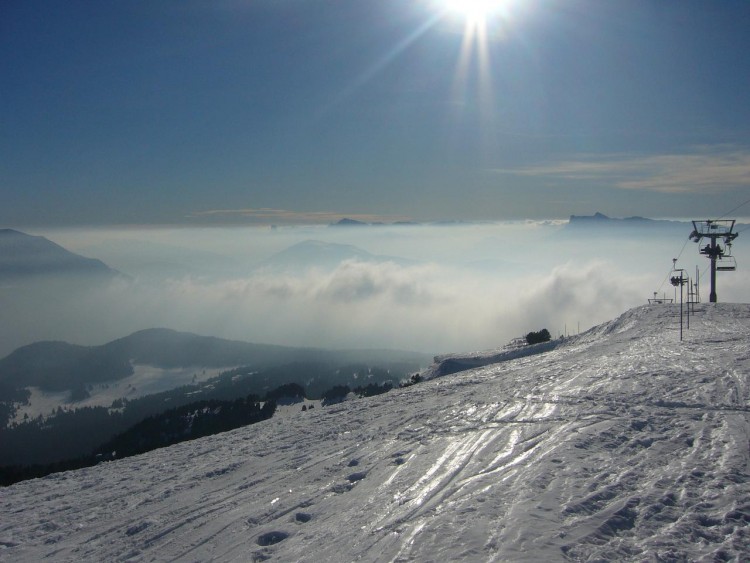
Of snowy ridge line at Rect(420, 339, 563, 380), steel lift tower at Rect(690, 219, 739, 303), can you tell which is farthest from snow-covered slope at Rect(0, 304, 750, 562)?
steel lift tower at Rect(690, 219, 739, 303)

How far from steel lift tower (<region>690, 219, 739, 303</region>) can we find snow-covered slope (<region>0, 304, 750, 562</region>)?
83.5 feet

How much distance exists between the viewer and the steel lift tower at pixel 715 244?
1535 inches

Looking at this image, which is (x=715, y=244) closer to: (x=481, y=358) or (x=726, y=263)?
(x=726, y=263)

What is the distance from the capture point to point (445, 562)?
20.9 feet

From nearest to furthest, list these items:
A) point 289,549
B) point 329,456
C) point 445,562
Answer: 1. point 445,562
2. point 289,549
3. point 329,456

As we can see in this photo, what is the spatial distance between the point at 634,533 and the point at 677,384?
975 centimetres

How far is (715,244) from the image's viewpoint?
39.4 metres

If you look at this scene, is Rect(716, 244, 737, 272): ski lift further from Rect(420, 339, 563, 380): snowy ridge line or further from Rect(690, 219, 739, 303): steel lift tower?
Rect(420, 339, 563, 380): snowy ridge line

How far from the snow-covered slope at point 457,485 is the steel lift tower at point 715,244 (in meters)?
25.4

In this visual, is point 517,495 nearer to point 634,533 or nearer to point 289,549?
point 634,533

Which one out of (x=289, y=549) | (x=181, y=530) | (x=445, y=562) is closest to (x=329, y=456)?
(x=181, y=530)

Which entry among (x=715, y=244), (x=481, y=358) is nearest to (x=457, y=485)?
(x=481, y=358)

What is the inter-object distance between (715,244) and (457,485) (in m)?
40.5

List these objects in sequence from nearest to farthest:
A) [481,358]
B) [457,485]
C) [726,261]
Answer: [457,485] < [481,358] < [726,261]
